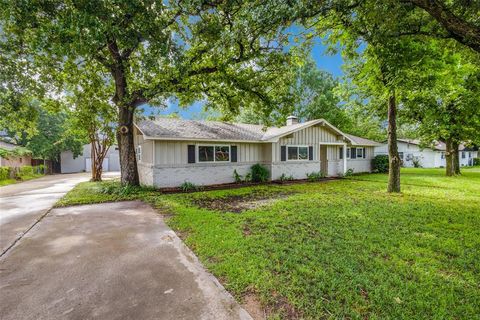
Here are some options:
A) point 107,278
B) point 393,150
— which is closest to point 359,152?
point 393,150

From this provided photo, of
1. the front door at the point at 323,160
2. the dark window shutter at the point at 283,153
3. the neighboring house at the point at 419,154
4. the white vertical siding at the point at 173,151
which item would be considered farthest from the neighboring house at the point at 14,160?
the neighboring house at the point at 419,154

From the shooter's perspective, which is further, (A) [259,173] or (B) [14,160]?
(B) [14,160]

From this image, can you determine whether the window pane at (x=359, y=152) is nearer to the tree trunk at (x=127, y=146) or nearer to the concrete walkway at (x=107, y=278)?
the tree trunk at (x=127, y=146)

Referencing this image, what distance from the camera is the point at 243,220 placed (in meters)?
5.96

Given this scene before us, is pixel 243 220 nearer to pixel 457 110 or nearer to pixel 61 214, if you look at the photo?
pixel 61 214

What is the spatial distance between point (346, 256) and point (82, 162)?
112 ft

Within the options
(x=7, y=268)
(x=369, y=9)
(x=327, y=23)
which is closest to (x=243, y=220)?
(x=7, y=268)

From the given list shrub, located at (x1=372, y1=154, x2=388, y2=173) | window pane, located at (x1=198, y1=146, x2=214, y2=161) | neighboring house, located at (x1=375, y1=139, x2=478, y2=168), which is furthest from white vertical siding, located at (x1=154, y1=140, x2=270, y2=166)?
neighboring house, located at (x1=375, y1=139, x2=478, y2=168)

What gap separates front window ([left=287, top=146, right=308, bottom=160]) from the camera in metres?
14.4

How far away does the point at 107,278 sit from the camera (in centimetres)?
325

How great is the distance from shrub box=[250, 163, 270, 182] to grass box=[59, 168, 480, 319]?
5.85m

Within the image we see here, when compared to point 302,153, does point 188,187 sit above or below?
below

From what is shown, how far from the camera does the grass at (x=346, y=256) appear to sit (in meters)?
2.63

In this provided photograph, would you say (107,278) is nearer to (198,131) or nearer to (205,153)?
(205,153)
